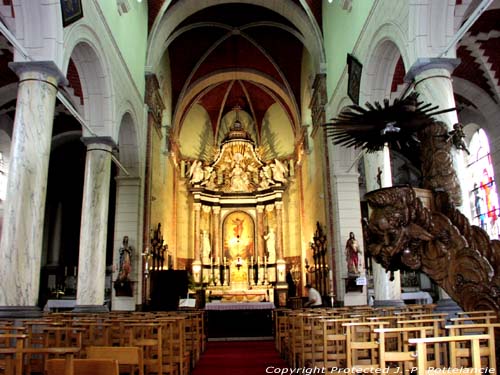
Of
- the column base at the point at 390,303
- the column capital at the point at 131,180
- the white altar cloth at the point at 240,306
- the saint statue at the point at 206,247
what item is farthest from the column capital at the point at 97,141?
the saint statue at the point at 206,247

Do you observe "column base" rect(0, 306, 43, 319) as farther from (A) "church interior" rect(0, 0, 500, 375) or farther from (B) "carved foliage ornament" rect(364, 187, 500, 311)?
(B) "carved foliage ornament" rect(364, 187, 500, 311)

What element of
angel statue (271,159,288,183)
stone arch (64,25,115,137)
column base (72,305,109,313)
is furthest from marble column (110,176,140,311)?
angel statue (271,159,288,183)

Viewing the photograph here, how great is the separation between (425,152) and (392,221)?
124cm

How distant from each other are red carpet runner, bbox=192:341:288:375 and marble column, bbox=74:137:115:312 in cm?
254

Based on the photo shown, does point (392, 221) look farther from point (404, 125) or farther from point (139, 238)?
point (139, 238)

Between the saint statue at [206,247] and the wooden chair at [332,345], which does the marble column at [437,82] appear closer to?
the wooden chair at [332,345]

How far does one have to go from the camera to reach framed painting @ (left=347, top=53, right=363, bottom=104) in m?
10.7

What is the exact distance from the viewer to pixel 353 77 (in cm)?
1098

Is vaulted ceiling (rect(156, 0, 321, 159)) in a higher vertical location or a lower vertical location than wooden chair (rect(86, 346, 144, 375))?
higher

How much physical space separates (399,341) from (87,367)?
248cm

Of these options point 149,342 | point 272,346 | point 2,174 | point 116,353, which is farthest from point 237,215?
point 116,353

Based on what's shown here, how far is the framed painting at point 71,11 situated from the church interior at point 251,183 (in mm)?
48

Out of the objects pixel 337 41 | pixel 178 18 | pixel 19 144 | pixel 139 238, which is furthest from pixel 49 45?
pixel 178 18

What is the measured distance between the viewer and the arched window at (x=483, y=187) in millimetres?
13695
